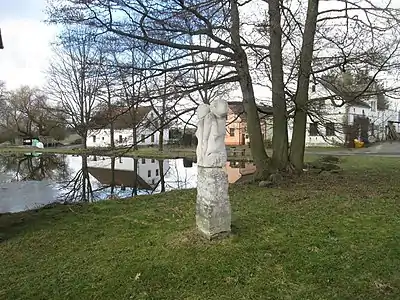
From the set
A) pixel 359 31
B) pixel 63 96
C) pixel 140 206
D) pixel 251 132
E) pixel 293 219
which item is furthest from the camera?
pixel 63 96

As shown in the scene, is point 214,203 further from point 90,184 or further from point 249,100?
point 90,184

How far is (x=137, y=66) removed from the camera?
456 inches

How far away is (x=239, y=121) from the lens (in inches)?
768

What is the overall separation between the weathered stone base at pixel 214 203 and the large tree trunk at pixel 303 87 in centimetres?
751

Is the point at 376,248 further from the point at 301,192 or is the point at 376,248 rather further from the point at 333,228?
the point at 301,192

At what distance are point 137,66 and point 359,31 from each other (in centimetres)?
683

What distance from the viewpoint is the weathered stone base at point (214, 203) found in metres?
5.98

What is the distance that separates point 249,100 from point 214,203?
7474mm

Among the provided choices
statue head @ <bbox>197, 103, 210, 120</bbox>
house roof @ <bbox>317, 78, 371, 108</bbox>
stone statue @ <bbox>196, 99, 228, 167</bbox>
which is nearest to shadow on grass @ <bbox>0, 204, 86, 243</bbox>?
stone statue @ <bbox>196, 99, 228, 167</bbox>

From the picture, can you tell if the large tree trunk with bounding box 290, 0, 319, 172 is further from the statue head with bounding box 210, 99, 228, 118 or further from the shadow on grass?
the shadow on grass

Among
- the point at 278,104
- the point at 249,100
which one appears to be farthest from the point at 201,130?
the point at 278,104

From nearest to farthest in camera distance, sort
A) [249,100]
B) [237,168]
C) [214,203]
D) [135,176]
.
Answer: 1. [214,203]
2. [249,100]
3. [135,176]
4. [237,168]

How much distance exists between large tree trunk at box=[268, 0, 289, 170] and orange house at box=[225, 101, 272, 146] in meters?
0.87

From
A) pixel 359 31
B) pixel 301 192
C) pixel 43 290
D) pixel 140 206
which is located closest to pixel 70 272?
pixel 43 290
